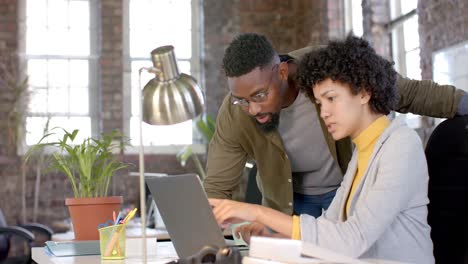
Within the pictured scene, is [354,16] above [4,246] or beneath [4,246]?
above

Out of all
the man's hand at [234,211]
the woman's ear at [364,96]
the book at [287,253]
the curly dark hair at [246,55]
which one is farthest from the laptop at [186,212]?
the curly dark hair at [246,55]

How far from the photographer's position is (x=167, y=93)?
6.67ft

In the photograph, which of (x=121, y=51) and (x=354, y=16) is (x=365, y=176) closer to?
(x=354, y=16)

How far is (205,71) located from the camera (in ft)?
26.2

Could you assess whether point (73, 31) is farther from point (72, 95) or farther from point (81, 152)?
point (81, 152)

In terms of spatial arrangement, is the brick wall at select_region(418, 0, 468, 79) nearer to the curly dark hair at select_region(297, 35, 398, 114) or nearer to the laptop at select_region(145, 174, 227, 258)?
the curly dark hair at select_region(297, 35, 398, 114)

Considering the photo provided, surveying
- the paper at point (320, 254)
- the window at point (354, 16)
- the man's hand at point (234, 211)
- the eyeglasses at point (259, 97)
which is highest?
the window at point (354, 16)

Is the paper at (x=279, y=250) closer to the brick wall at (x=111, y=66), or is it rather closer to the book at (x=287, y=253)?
the book at (x=287, y=253)

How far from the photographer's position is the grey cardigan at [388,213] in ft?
5.87

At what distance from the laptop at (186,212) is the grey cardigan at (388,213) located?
0.23 meters

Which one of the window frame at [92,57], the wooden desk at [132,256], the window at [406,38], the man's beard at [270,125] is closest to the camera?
the wooden desk at [132,256]

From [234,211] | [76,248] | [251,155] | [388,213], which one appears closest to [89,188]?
[76,248]

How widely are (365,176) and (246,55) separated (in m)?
0.77

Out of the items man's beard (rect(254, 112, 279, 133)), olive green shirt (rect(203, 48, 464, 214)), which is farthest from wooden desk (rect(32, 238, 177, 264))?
man's beard (rect(254, 112, 279, 133))
